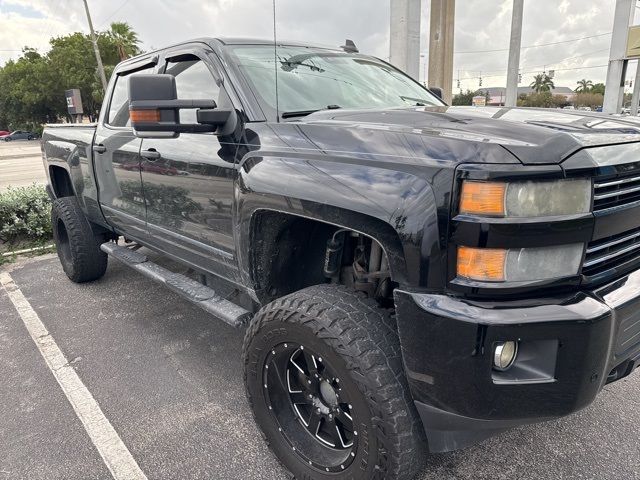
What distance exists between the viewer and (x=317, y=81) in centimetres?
276

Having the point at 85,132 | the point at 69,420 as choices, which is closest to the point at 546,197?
the point at 69,420

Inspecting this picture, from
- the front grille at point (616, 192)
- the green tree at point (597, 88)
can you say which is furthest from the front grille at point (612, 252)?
the green tree at point (597, 88)

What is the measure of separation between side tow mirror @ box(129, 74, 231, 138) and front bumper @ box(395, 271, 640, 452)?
51.6 inches

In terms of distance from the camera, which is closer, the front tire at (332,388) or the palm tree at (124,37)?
the front tire at (332,388)

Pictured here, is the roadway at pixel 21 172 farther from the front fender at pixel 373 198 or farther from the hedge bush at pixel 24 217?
the front fender at pixel 373 198

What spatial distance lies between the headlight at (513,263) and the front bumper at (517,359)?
8 cm

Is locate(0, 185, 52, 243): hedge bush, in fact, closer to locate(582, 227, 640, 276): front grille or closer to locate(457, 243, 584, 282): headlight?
locate(457, 243, 584, 282): headlight

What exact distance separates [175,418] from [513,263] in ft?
6.59

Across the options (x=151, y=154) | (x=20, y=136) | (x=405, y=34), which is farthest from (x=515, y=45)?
(x=20, y=136)

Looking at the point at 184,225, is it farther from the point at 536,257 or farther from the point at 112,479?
the point at 536,257

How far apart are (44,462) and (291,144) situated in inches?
75.4

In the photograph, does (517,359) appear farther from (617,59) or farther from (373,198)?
(617,59)

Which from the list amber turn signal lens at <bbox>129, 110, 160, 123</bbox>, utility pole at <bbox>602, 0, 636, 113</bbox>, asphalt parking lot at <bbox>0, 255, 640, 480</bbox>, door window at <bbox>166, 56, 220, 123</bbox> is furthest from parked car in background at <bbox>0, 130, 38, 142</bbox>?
amber turn signal lens at <bbox>129, 110, 160, 123</bbox>

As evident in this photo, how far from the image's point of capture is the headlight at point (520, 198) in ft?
4.88
